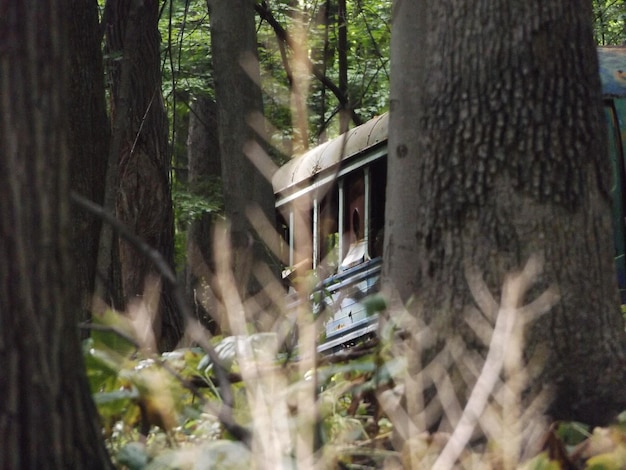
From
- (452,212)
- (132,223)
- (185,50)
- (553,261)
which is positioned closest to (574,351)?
(553,261)

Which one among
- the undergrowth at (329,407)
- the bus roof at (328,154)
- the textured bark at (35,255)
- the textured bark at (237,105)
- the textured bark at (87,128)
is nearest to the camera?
the textured bark at (35,255)

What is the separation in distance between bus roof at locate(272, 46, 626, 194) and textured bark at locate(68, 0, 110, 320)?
2.13 meters

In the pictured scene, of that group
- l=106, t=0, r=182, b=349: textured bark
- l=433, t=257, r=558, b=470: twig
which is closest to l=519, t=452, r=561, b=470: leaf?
l=433, t=257, r=558, b=470: twig

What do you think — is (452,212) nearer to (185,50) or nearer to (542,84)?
(542,84)

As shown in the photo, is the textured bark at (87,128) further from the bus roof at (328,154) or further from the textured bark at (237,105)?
the bus roof at (328,154)

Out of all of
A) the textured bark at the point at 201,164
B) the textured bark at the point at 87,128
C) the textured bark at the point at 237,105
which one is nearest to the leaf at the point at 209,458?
the textured bark at the point at 87,128

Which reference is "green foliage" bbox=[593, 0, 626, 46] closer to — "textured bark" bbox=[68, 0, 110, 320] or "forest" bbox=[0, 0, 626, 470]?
"textured bark" bbox=[68, 0, 110, 320]

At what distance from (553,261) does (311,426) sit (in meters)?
1.47

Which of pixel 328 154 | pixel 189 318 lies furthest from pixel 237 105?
pixel 189 318

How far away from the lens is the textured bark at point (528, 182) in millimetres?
4297

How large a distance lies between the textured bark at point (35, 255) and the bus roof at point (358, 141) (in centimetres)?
561

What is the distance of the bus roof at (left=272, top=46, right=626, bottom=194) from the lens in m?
10.6

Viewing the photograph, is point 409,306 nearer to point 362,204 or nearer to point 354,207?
point 362,204

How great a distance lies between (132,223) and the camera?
1137 cm
